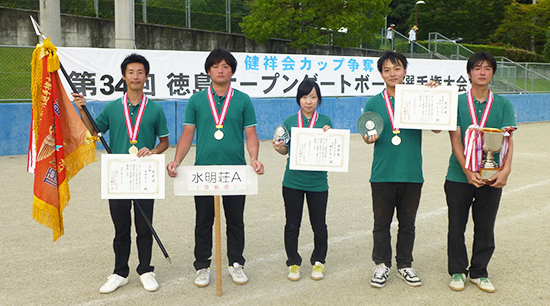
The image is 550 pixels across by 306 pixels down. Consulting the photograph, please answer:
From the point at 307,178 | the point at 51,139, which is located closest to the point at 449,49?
the point at 307,178

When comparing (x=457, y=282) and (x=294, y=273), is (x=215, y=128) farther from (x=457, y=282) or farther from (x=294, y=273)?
(x=457, y=282)

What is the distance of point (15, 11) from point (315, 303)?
1590 centimetres

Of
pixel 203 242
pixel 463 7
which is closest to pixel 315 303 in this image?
pixel 203 242

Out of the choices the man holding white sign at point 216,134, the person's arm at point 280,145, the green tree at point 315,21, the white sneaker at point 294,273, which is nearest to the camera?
the man holding white sign at point 216,134

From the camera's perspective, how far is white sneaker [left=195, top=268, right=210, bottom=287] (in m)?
3.82

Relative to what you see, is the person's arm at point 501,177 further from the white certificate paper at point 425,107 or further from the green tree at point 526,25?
the green tree at point 526,25

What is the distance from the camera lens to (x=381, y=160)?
3816 mm

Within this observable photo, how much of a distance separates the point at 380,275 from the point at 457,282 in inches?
23.4

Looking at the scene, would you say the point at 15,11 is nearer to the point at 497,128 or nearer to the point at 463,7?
the point at 497,128

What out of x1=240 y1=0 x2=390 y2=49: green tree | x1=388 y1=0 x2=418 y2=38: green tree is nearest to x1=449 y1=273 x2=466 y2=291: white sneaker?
x1=240 y1=0 x2=390 y2=49: green tree

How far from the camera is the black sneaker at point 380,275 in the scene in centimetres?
381

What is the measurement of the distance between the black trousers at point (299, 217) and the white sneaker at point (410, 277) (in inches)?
25.8

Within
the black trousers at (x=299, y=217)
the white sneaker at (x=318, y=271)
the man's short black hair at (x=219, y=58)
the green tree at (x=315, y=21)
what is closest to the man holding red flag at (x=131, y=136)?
the man's short black hair at (x=219, y=58)

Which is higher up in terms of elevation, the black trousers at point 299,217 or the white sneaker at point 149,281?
the black trousers at point 299,217
